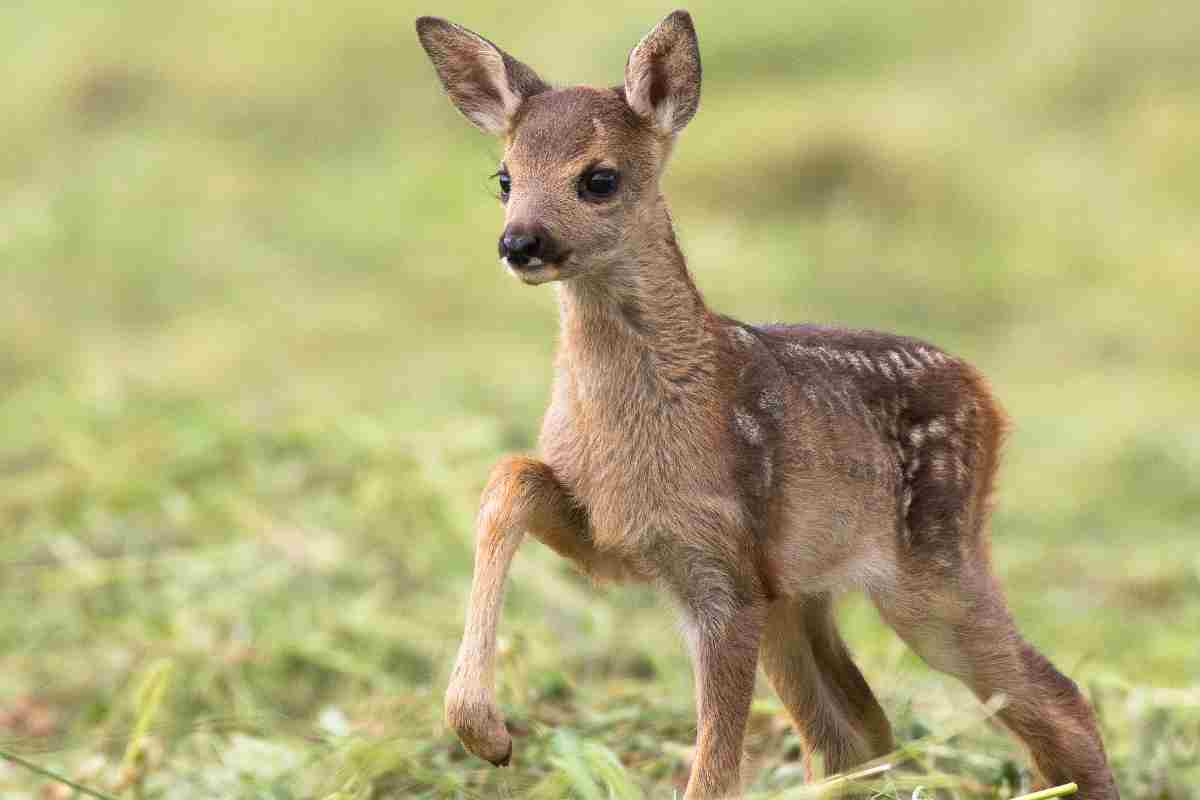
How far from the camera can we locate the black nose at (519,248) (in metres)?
4.52

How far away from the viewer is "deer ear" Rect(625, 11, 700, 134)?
4922 mm

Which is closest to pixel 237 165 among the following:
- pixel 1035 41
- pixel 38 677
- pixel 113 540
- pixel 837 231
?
pixel 837 231

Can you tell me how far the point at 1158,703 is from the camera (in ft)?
20.9

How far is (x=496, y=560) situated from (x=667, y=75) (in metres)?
1.15

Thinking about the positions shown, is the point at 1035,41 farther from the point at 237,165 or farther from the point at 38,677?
the point at 38,677

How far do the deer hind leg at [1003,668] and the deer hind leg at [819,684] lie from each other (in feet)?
0.74

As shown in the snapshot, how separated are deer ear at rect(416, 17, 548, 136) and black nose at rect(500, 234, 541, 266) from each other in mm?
500

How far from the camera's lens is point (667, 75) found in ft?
16.4

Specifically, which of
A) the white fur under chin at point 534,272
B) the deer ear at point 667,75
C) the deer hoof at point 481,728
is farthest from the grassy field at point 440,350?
the deer ear at point 667,75

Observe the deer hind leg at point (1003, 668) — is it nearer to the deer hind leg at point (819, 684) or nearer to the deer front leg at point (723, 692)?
the deer hind leg at point (819, 684)

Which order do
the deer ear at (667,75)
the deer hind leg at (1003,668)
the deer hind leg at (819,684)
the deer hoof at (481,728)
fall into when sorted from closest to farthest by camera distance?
1. the deer hoof at (481,728)
2. the deer ear at (667,75)
3. the deer hind leg at (1003,668)
4. the deer hind leg at (819,684)

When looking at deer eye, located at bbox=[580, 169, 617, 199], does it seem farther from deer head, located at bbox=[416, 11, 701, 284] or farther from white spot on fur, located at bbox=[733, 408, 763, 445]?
white spot on fur, located at bbox=[733, 408, 763, 445]

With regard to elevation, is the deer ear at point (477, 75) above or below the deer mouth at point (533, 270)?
above

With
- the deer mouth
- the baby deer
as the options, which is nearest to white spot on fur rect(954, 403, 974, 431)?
the baby deer
